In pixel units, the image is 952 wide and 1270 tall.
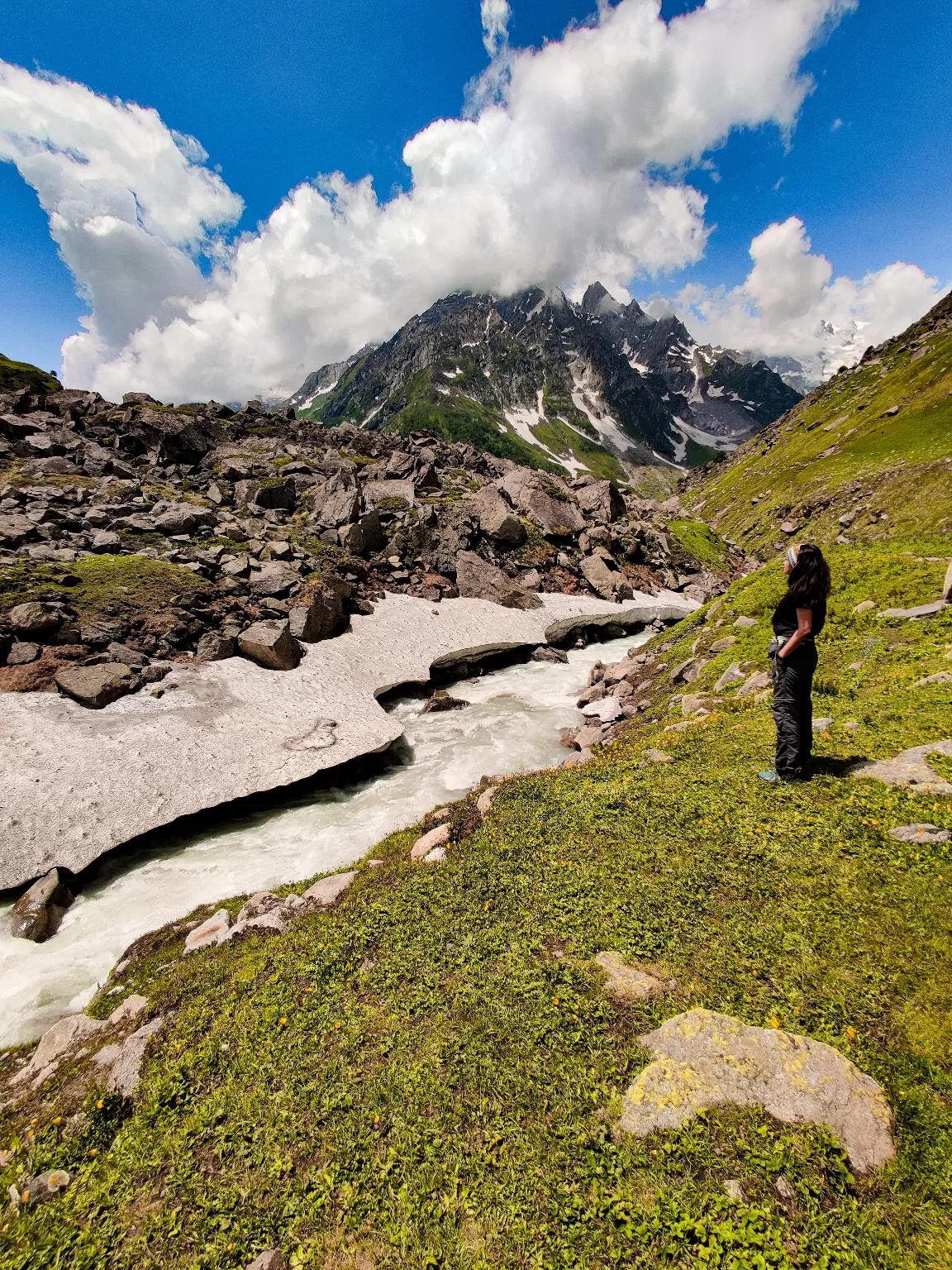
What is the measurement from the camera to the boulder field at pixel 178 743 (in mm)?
16422

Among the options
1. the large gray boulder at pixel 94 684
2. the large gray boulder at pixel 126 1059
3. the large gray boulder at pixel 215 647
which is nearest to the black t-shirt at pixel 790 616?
the large gray boulder at pixel 126 1059

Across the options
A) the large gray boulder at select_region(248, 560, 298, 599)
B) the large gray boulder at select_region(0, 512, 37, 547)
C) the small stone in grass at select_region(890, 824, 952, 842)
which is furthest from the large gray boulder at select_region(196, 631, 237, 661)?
the small stone in grass at select_region(890, 824, 952, 842)

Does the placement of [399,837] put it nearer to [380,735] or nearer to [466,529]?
[380,735]

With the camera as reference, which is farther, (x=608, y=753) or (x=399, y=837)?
(x=608, y=753)

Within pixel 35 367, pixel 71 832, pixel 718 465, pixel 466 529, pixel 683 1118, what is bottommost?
pixel 683 1118

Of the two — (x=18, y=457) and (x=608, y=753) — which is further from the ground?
(x=18, y=457)

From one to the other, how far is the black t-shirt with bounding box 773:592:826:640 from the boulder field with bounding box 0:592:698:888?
54.9 feet

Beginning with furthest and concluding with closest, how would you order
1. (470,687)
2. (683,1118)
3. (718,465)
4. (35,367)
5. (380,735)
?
(718,465)
(35,367)
(470,687)
(380,735)
(683,1118)

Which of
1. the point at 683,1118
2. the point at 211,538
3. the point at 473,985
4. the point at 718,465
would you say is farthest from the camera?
the point at 718,465

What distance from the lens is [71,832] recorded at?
16.3 meters

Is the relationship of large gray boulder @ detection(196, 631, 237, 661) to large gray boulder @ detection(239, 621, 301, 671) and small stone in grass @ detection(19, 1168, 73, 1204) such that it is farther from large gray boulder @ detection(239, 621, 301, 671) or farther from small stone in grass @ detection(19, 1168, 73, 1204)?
small stone in grass @ detection(19, 1168, 73, 1204)

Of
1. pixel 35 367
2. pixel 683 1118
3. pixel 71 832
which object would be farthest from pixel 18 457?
pixel 35 367

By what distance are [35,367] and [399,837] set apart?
134447mm

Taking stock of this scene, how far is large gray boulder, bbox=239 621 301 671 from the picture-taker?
27.5 metres
